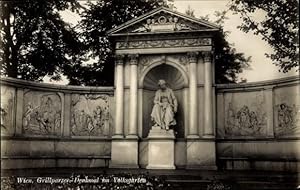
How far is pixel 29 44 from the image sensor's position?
13445 mm

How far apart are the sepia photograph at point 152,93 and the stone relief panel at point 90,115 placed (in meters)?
0.03

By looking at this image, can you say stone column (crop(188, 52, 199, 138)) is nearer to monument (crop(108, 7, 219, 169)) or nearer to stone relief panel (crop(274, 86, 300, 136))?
monument (crop(108, 7, 219, 169))

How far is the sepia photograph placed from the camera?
11172mm

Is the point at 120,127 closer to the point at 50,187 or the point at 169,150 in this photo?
the point at 169,150

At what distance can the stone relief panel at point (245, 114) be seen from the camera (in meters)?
12.0

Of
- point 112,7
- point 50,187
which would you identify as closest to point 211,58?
point 112,7

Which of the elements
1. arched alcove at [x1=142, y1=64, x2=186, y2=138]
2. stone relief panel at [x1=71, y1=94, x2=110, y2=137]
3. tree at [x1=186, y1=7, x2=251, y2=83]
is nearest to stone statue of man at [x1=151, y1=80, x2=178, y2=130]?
arched alcove at [x1=142, y1=64, x2=186, y2=138]

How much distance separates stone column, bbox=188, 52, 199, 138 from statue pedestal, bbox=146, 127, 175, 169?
618 mm

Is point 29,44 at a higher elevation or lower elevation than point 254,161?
higher

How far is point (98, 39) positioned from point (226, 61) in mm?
4569

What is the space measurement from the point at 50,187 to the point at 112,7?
25.5 ft

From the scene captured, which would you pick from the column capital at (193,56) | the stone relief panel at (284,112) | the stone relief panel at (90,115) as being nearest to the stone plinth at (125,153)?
the stone relief panel at (90,115)

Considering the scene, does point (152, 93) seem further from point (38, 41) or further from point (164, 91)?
point (38, 41)

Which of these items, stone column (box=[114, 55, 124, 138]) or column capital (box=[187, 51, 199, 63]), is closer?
column capital (box=[187, 51, 199, 63])
